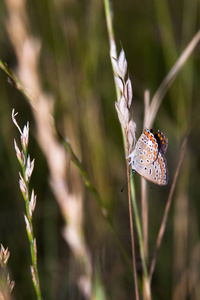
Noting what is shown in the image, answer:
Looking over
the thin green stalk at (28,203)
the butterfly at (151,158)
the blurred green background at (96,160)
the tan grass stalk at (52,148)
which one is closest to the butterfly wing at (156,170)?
the butterfly at (151,158)

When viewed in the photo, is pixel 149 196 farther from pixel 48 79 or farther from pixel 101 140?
pixel 48 79

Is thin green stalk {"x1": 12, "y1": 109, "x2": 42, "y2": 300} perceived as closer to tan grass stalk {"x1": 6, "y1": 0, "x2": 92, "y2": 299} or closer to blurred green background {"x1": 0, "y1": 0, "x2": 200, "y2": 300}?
tan grass stalk {"x1": 6, "y1": 0, "x2": 92, "y2": 299}

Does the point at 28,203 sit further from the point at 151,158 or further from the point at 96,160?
the point at 96,160

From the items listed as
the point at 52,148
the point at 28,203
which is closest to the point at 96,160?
the point at 52,148

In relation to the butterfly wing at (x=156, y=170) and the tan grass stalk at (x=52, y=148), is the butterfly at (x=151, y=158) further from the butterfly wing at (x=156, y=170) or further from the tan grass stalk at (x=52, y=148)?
the tan grass stalk at (x=52, y=148)

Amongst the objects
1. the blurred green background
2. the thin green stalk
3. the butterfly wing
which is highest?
the thin green stalk

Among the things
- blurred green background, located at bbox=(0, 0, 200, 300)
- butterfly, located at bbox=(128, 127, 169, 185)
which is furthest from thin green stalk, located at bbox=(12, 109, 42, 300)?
blurred green background, located at bbox=(0, 0, 200, 300)

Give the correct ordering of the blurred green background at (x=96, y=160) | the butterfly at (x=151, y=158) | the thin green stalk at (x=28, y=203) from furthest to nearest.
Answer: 1. the blurred green background at (x=96, y=160)
2. the butterfly at (x=151, y=158)
3. the thin green stalk at (x=28, y=203)
